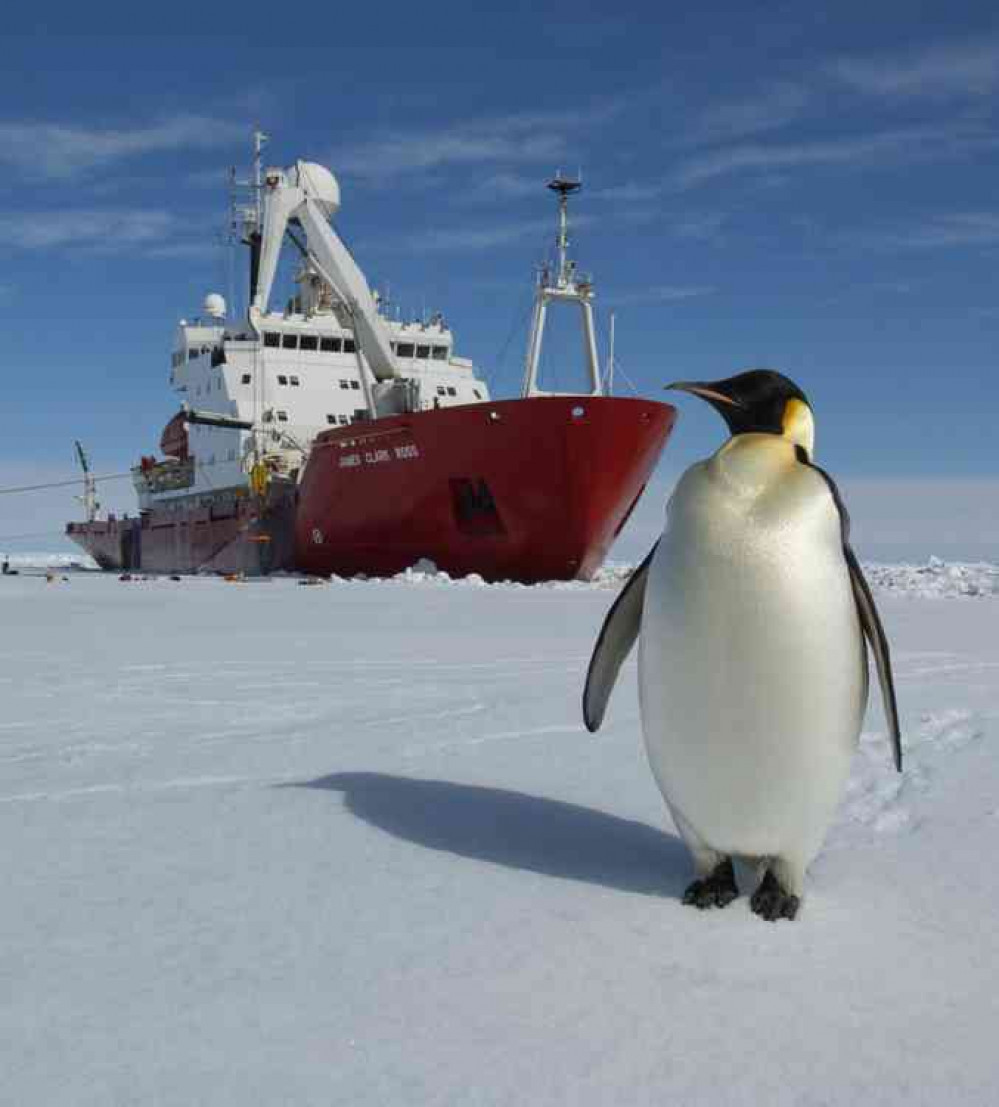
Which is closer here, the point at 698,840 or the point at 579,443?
the point at 698,840

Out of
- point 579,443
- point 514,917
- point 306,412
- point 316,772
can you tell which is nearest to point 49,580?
point 306,412

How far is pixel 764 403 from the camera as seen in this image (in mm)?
2369

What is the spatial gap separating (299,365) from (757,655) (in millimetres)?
22454

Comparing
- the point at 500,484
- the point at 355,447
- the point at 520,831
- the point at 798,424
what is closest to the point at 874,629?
the point at 798,424

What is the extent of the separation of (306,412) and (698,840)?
21743 mm

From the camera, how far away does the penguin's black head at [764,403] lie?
236 centimetres

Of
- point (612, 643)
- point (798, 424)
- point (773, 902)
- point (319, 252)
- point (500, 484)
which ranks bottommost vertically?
point (773, 902)

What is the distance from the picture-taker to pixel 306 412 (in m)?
23.2

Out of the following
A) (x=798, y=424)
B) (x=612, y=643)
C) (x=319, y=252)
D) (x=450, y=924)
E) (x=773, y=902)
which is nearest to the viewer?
(x=450, y=924)

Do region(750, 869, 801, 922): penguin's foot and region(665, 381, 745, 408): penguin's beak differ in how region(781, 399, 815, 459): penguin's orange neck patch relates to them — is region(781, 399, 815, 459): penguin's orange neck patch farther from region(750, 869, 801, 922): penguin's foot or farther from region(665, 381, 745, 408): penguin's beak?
region(750, 869, 801, 922): penguin's foot

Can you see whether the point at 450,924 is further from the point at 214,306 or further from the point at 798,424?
the point at 214,306

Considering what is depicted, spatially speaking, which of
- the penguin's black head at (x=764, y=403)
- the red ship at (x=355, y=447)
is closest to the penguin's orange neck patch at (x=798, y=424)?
the penguin's black head at (x=764, y=403)

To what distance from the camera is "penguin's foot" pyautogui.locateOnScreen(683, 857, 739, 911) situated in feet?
7.50

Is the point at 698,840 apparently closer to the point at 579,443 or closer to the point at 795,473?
the point at 795,473
